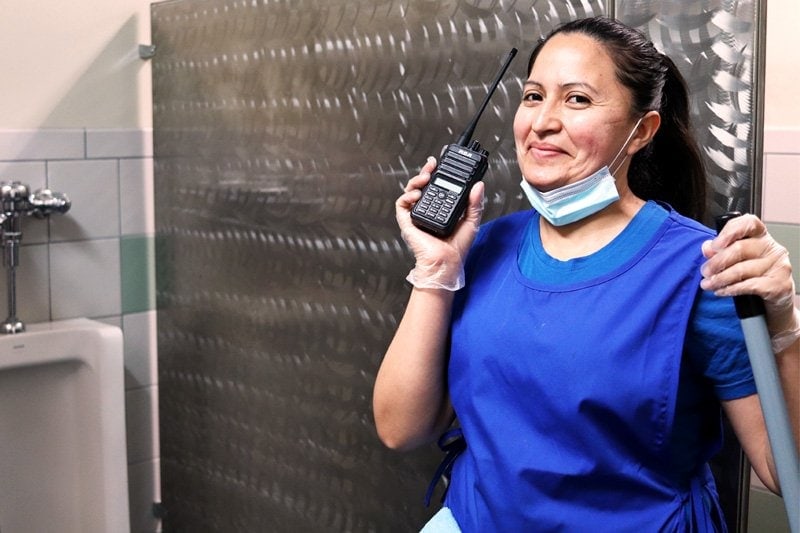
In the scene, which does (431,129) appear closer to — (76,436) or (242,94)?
(242,94)

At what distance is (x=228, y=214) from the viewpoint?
2.27 metres

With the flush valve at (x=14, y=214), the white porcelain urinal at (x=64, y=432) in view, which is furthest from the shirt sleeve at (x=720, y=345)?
the flush valve at (x=14, y=214)

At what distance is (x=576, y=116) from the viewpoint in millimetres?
1291

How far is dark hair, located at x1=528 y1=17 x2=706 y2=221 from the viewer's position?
51.4 inches

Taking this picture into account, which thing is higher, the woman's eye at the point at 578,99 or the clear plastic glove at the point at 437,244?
the woman's eye at the point at 578,99

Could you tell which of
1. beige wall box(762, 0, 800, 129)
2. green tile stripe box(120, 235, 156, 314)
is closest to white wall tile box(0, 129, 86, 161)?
green tile stripe box(120, 235, 156, 314)

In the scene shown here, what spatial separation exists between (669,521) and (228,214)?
1328 mm

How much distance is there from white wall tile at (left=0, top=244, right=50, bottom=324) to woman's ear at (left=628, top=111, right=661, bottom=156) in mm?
1514

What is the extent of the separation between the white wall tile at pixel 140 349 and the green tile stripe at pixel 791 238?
1.54 m

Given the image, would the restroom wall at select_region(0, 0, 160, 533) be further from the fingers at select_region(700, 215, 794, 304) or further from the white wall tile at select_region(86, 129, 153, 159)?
the fingers at select_region(700, 215, 794, 304)

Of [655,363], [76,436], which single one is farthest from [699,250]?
[76,436]

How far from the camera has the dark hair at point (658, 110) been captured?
1.30m

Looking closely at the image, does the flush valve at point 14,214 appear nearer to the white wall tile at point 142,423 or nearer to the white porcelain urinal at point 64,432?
the white porcelain urinal at point 64,432

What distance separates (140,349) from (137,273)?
195mm
